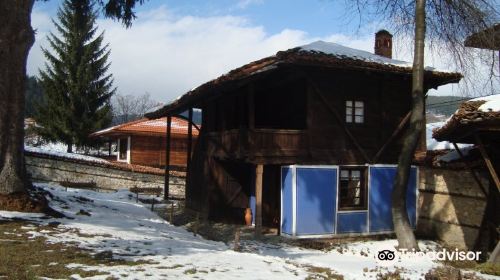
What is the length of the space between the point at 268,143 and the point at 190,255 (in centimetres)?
586

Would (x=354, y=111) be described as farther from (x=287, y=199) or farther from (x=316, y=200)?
(x=287, y=199)

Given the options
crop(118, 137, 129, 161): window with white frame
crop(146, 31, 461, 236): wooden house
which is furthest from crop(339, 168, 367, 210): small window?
crop(118, 137, 129, 161): window with white frame

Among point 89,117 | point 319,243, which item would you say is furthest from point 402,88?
point 89,117

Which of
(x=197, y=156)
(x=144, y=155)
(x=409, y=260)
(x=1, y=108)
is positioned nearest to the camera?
(x=1, y=108)

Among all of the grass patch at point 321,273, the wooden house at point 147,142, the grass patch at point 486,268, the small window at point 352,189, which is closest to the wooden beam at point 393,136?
the small window at point 352,189

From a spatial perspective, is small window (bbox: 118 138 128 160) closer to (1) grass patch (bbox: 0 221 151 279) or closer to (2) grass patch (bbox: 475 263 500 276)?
(1) grass patch (bbox: 0 221 151 279)

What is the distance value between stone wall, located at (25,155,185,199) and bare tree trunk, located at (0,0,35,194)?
560 inches

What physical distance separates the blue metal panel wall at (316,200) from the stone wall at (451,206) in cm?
390

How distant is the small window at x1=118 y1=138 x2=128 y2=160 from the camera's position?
32.6 meters

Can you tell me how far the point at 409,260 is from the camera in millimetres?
11914

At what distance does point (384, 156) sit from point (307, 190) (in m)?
3.45

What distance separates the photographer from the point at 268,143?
1443 centimetres

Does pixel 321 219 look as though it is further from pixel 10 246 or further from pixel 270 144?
pixel 10 246

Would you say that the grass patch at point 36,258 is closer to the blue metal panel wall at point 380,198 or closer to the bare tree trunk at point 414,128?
the bare tree trunk at point 414,128
